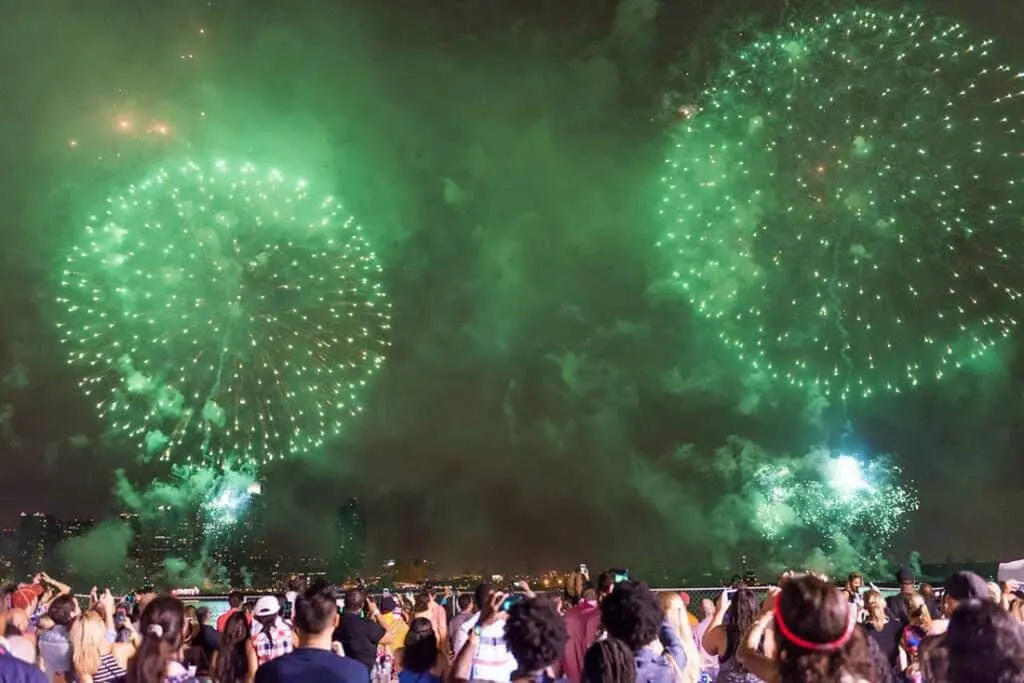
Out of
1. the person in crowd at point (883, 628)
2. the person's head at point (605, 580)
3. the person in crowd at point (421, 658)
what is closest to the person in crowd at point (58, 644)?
the person in crowd at point (421, 658)

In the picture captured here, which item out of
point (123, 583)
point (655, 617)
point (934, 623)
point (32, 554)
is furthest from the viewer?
point (32, 554)

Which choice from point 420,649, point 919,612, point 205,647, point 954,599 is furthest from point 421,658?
point 919,612

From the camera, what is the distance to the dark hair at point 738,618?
6.67m

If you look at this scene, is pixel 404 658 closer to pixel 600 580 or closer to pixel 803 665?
pixel 600 580

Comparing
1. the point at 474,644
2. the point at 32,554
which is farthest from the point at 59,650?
the point at 32,554

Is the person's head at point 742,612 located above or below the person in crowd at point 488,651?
above

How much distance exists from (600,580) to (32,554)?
313ft

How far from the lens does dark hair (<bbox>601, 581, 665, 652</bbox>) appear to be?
5504mm

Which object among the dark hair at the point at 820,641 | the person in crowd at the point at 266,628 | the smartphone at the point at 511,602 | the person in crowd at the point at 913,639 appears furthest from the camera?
the person in crowd at the point at 913,639

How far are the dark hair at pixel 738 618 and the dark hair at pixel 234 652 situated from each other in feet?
13.5

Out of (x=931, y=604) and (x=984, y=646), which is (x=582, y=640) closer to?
(x=984, y=646)

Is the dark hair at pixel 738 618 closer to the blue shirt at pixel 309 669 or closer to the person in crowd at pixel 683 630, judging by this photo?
the person in crowd at pixel 683 630

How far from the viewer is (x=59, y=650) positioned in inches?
337

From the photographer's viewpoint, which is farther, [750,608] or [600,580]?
[600,580]
